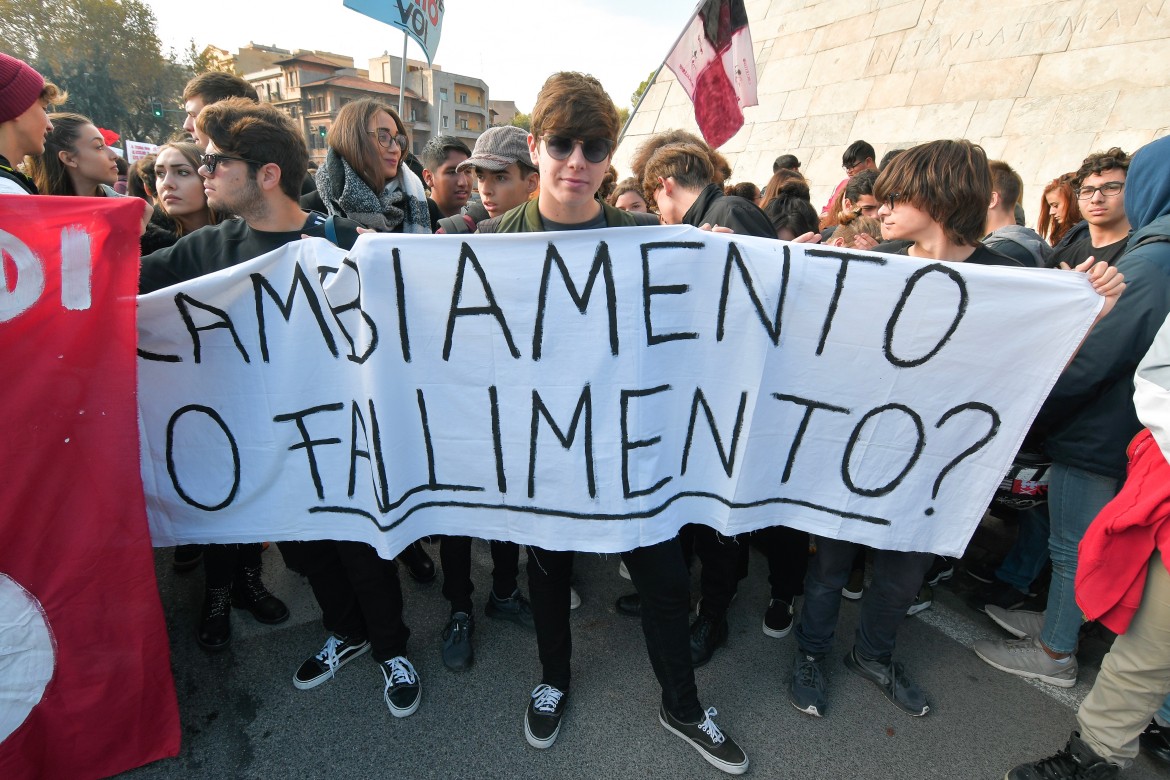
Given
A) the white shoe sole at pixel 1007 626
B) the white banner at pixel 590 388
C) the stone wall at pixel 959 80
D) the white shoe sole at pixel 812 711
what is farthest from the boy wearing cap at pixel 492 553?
the stone wall at pixel 959 80

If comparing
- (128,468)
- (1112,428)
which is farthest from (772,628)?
(128,468)

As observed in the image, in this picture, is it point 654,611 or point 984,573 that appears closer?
point 654,611

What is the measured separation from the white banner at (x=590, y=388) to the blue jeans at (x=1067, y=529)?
0.59 m

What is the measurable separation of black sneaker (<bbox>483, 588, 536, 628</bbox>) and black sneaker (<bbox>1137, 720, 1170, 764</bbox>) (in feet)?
7.53

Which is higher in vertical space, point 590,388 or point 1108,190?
point 1108,190

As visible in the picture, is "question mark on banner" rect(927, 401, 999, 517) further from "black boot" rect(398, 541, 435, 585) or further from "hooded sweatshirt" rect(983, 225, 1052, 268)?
"black boot" rect(398, 541, 435, 585)

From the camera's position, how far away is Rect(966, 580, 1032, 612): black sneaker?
2.84m

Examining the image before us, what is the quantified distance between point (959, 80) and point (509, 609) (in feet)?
28.8

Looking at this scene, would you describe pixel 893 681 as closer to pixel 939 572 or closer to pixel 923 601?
pixel 923 601

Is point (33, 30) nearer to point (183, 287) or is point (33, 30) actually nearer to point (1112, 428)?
point (183, 287)

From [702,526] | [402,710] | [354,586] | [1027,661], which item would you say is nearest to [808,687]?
[702,526]

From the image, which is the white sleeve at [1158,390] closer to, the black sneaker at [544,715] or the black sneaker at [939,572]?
the black sneaker at [939,572]

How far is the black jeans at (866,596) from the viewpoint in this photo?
219 cm

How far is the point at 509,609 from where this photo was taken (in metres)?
2.71
